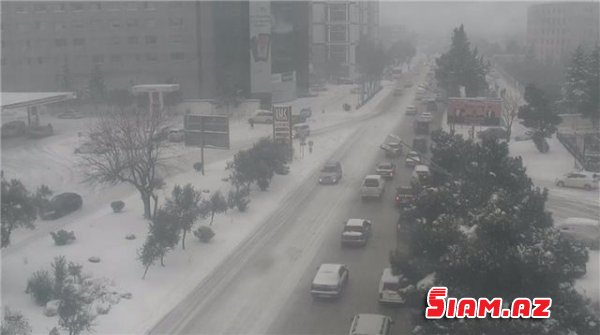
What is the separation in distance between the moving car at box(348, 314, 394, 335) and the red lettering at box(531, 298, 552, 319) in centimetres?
206

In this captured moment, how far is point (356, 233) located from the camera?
1091 cm

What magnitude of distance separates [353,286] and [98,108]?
21.9m

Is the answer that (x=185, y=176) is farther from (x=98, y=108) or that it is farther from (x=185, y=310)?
(x=98, y=108)

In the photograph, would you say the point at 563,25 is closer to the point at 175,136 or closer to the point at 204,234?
the point at 175,136

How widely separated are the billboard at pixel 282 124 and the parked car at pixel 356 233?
243 inches

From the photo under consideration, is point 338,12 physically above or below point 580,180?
above

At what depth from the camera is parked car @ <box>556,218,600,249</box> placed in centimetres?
1092

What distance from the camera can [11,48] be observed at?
31.2 meters

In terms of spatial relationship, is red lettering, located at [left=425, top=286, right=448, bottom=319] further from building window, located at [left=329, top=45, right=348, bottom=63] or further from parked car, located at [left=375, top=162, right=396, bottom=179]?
building window, located at [left=329, top=45, right=348, bottom=63]

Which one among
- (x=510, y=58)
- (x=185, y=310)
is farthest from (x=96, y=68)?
(x=510, y=58)

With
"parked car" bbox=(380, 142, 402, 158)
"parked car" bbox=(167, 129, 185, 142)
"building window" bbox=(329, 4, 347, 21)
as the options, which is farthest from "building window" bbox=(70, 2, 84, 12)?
"building window" bbox=(329, 4, 347, 21)

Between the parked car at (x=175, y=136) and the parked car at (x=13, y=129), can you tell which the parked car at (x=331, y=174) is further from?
the parked car at (x=13, y=129)

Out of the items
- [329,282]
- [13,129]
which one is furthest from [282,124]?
[13,129]

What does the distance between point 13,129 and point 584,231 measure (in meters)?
19.1
